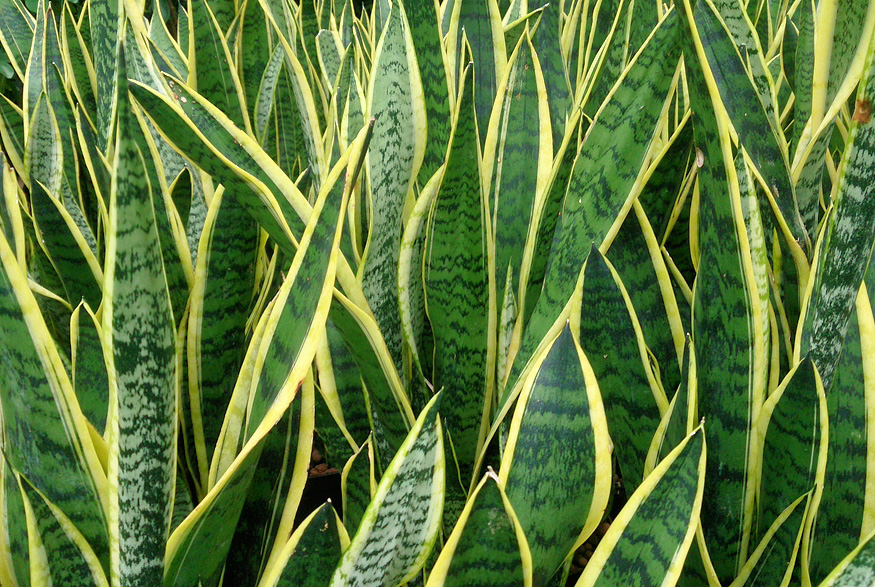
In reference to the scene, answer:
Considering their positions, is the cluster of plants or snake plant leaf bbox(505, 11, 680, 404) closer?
the cluster of plants

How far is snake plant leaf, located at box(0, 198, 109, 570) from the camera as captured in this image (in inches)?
17.1

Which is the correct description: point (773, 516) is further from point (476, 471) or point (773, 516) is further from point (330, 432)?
point (330, 432)

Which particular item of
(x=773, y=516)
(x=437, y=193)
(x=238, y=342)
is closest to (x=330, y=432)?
(x=238, y=342)

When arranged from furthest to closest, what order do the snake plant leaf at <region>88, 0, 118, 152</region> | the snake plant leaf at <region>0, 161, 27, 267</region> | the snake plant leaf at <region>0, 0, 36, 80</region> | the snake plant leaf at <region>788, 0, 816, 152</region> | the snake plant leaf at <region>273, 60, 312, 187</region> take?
1. the snake plant leaf at <region>0, 0, 36, 80</region>
2. the snake plant leaf at <region>273, 60, 312, 187</region>
3. the snake plant leaf at <region>88, 0, 118, 152</region>
4. the snake plant leaf at <region>788, 0, 816, 152</region>
5. the snake plant leaf at <region>0, 161, 27, 267</region>

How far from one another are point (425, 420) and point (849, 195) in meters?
0.32

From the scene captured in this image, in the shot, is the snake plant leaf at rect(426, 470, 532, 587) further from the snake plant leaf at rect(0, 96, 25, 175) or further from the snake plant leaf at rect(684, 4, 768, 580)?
the snake plant leaf at rect(0, 96, 25, 175)

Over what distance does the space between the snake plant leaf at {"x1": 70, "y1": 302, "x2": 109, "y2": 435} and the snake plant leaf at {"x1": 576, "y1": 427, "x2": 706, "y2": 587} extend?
0.38 m

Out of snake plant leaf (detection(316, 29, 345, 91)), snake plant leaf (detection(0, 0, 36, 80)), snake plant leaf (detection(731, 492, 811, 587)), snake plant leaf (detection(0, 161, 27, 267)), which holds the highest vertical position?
snake plant leaf (detection(0, 0, 36, 80))

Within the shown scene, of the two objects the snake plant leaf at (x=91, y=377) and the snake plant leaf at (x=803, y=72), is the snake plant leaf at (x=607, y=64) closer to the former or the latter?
the snake plant leaf at (x=803, y=72)

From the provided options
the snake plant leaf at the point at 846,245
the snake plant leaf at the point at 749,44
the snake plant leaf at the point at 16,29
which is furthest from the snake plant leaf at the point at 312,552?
the snake plant leaf at the point at 16,29

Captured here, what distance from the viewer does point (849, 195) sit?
0.51 metres

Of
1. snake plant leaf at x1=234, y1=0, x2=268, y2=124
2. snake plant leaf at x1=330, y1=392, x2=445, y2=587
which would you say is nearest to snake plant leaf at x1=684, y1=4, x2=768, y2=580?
snake plant leaf at x1=330, y1=392, x2=445, y2=587

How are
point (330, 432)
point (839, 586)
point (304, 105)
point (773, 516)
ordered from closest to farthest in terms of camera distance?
1. point (839, 586)
2. point (773, 516)
3. point (330, 432)
4. point (304, 105)

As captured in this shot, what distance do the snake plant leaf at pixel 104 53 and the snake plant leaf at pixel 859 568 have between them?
84cm
